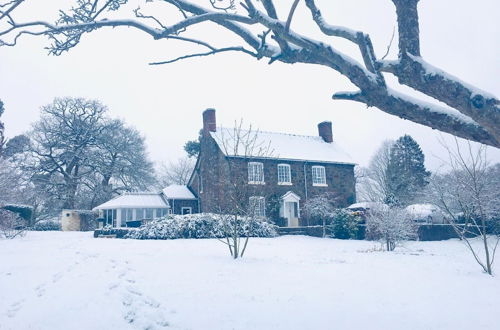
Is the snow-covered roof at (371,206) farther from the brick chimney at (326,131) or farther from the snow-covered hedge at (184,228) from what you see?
the brick chimney at (326,131)

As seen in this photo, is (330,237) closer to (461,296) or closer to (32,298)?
(461,296)

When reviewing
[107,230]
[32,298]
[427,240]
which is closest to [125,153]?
[107,230]

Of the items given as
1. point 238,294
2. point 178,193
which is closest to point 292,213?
point 178,193

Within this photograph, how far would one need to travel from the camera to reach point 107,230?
22.3m

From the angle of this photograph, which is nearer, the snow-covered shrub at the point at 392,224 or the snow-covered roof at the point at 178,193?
the snow-covered shrub at the point at 392,224

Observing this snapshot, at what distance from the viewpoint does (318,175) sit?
3148 cm

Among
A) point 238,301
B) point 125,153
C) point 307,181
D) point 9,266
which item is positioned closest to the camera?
point 238,301

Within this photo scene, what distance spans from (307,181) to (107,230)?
53.8 feet

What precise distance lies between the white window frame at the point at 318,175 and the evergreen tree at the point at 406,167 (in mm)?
10935

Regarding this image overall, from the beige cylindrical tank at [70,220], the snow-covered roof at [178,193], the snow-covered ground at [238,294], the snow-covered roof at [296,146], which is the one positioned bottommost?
the snow-covered ground at [238,294]

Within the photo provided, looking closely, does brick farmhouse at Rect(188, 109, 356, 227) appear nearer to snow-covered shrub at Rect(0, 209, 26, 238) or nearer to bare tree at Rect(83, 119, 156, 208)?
bare tree at Rect(83, 119, 156, 208)

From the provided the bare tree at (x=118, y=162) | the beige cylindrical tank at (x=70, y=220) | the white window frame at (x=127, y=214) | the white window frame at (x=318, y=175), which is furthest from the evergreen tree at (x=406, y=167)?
the beige cylindrical tank at (x=70, y=220)

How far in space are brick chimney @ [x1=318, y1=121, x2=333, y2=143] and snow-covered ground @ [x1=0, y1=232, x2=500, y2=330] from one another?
83.6 ft

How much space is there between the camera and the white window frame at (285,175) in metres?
29.9
